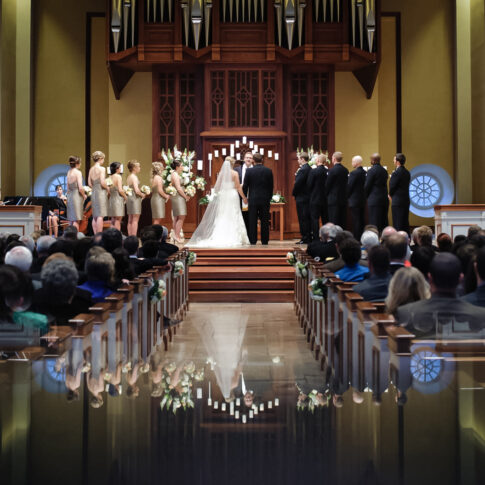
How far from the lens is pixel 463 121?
51.2ft

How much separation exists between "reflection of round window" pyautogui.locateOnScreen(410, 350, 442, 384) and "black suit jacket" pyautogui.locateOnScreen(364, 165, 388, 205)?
7938mm

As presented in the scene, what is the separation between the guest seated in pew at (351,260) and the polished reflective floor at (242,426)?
1.57 m

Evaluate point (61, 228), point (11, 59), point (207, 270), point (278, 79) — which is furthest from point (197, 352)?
point (11, 59)

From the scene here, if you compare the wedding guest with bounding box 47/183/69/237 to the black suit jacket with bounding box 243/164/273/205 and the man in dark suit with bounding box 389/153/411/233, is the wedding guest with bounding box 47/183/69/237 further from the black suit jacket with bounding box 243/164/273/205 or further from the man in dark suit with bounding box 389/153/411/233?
the man in dark suit with bounding box 389/153/411/233

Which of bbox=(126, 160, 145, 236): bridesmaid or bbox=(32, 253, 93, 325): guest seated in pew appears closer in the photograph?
bbox=(32, 253, 93, 325): guest seated in pew

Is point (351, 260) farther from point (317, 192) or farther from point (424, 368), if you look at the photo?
point (317, 192)

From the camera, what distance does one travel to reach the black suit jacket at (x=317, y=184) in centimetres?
1166

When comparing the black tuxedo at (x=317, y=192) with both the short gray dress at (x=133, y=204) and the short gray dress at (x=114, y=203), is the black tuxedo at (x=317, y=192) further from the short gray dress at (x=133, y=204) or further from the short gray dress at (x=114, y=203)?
the short gray dress at (x=114, y=203)

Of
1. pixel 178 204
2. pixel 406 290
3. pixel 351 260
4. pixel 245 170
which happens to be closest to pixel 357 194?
pixel 245 170

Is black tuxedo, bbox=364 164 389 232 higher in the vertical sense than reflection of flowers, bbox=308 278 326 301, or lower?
higher

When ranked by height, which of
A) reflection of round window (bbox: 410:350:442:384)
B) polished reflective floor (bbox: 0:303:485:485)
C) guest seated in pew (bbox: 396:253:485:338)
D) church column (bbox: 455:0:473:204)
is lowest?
polished reflective floor (bbox: 0:303:485:485)

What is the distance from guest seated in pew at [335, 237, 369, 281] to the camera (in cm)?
590

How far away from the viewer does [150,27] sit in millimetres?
14586

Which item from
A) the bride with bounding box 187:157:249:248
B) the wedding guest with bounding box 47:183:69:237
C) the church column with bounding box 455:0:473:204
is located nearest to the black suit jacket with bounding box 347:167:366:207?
the bride with bounding box 187:157:249:248
